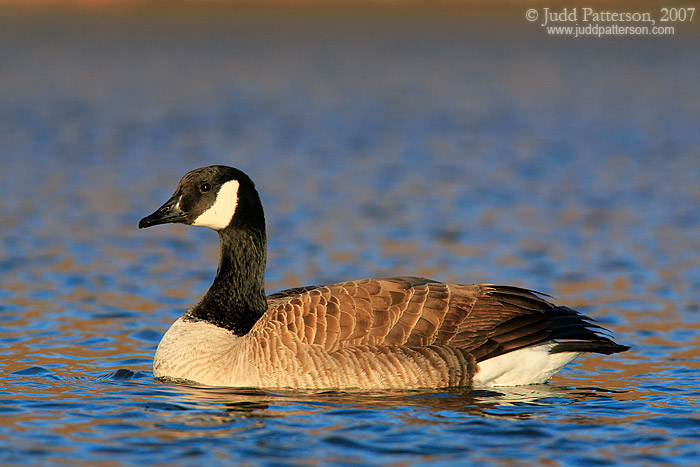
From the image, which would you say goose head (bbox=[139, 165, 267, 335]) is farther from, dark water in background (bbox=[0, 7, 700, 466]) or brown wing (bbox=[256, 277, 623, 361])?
dark water in background (bbox=[0, 7, 700, 466])

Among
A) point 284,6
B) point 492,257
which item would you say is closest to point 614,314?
point 492,257

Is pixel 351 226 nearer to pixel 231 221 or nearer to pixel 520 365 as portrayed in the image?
pixel 231 221

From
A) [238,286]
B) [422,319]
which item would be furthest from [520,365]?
[238,286]

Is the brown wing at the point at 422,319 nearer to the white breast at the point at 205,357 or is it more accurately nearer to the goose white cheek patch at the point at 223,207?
the white breast at the point at 205,357

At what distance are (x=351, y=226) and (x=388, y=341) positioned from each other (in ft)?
25.2

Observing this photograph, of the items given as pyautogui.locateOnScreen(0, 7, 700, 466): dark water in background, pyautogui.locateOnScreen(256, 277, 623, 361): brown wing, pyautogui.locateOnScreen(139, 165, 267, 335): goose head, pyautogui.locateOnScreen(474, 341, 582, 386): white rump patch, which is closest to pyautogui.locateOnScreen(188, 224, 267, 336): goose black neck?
pyautogui.locateOnScreen(139, 165, 267, 335): goose head

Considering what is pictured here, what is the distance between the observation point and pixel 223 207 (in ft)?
31.9

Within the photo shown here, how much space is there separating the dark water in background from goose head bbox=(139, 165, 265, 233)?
150cm

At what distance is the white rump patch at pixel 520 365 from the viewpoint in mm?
8891

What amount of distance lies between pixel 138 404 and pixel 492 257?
7229 millimetres

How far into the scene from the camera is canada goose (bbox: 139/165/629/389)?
867 centimetres

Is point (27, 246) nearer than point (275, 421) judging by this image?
No

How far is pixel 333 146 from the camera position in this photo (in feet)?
78.6

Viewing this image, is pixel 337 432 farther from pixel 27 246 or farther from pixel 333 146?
pixel 333 146
